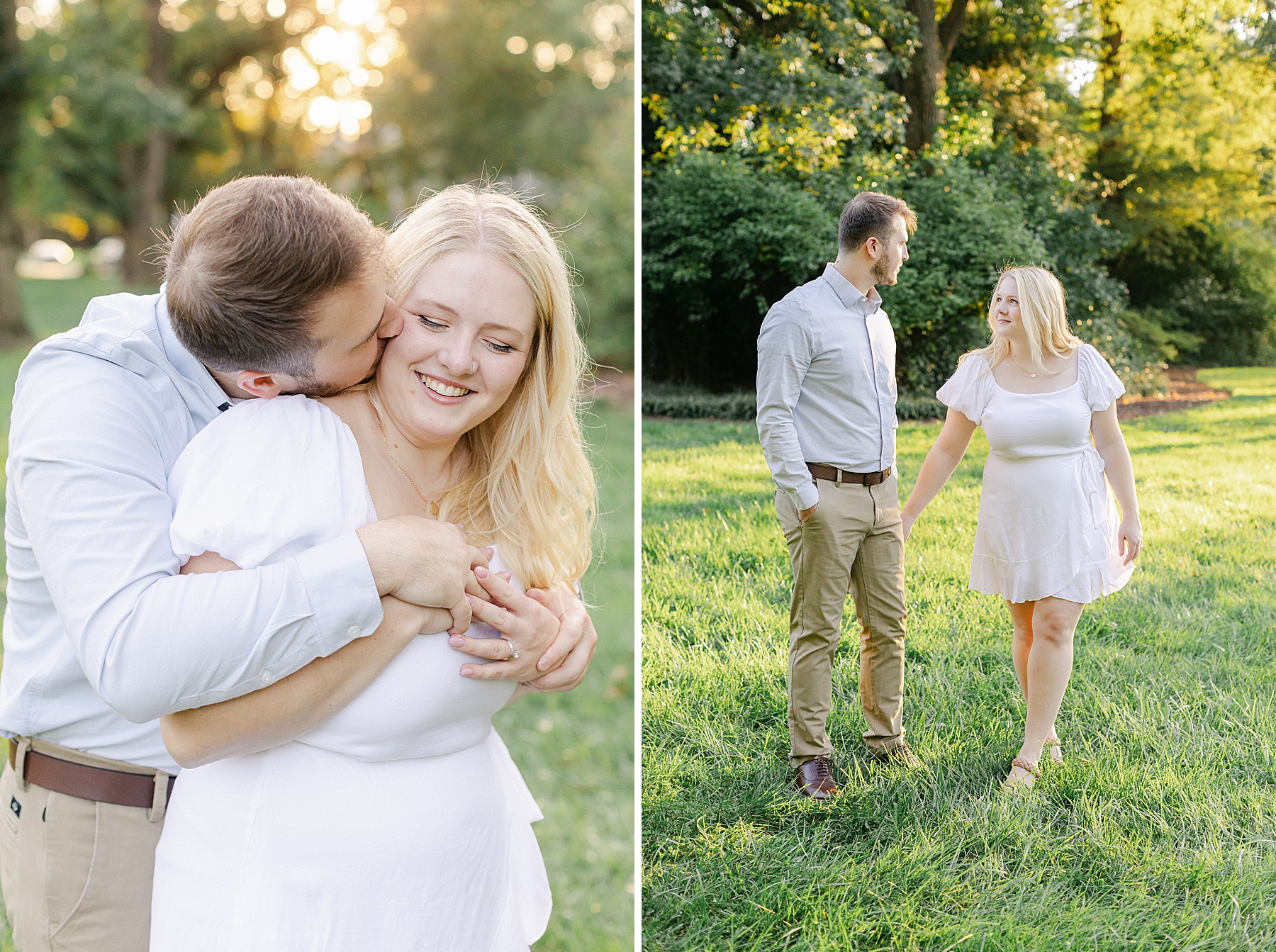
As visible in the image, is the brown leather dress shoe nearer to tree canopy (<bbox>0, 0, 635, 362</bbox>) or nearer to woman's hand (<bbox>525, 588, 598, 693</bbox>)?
woman's hand (<bbox>525, 588, 598, 693</bbox>)

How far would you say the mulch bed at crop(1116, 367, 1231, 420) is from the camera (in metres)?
2.20

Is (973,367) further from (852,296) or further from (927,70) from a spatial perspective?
(927,70)

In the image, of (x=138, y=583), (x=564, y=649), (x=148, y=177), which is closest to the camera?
(x=138, y=583)

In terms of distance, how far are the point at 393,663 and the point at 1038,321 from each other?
1.55 metres

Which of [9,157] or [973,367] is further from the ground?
[9,157]

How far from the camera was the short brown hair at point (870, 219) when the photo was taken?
2256 millimetres

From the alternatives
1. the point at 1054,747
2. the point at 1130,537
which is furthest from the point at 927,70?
the point at 1054,747

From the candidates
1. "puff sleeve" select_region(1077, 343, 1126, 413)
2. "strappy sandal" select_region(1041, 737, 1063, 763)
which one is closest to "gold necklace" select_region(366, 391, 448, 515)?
"puff sleeve" select_region(1077, 343, 1126, 413)

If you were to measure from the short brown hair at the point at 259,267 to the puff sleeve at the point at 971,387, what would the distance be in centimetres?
140

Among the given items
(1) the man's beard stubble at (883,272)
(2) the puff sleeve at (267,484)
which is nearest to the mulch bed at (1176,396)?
(1) the man's beard stubble at (883,272)

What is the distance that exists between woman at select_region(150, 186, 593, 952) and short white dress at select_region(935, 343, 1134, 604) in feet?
3.50

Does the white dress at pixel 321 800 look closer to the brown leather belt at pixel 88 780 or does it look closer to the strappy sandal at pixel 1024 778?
the brown leather belt at pixel 88 780

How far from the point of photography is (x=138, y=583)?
42.4 inches

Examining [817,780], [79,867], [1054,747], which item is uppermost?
[79,867]
